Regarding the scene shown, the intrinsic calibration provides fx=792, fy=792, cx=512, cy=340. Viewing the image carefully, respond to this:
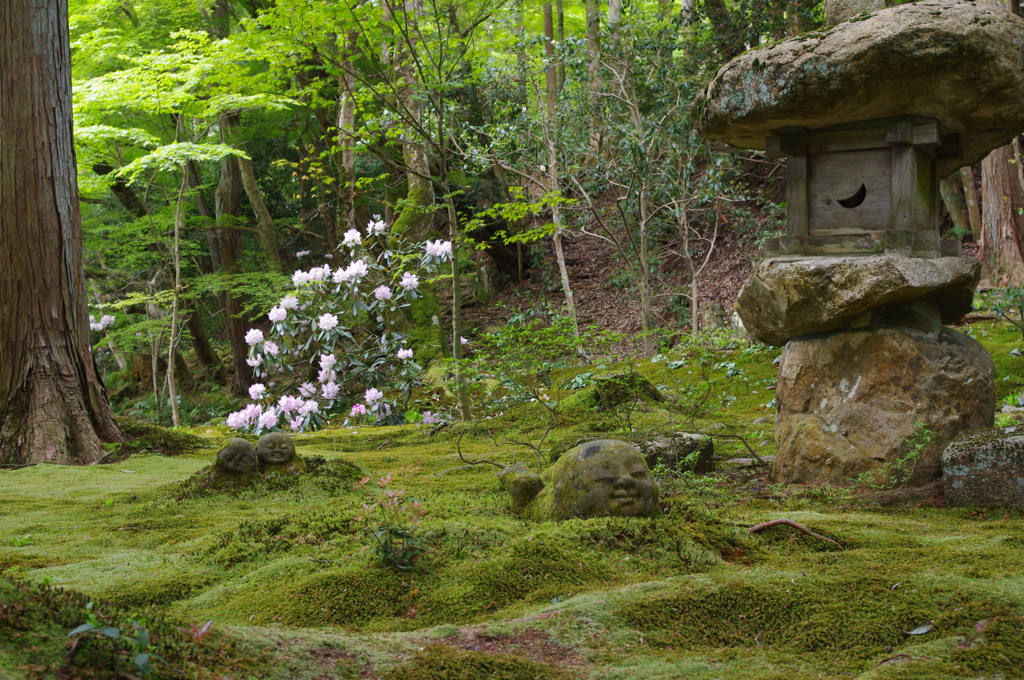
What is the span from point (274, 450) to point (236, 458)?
0.70 feet

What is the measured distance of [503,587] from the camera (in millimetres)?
2805

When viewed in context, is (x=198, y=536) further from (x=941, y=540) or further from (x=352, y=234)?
(x=352, y=234)

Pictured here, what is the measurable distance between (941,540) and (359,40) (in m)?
7.09

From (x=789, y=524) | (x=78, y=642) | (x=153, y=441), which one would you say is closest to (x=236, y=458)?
(x=153, y=441)

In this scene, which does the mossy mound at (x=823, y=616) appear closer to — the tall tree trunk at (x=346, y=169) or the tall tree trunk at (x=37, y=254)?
the tall tree trunk at (x=37, y=254)

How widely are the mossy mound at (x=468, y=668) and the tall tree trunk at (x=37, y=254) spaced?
189 inches

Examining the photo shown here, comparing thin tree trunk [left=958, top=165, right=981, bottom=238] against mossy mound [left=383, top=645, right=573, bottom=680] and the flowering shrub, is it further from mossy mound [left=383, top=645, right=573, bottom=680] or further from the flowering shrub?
mossy mound [left=383, top=645, right=573, bottom=680]

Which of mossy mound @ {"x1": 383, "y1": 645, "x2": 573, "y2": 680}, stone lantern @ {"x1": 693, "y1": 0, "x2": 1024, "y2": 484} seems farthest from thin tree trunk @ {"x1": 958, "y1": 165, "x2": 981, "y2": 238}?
mossy mound @ {"x1": 383, "y1": 645, "x2": 573, "y2": 680}

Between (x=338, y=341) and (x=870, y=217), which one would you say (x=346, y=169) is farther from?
(x=870, y=217)

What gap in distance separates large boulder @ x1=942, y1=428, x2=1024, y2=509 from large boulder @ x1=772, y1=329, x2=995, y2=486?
0.34 metres

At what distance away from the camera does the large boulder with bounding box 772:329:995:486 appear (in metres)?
4.28

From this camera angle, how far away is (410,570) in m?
2.93

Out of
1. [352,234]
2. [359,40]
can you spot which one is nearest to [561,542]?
[352,234]

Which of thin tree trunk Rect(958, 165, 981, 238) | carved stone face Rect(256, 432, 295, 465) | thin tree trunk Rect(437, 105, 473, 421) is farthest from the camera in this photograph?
thin tree trunk Rect(958, 165, 981, 238)
